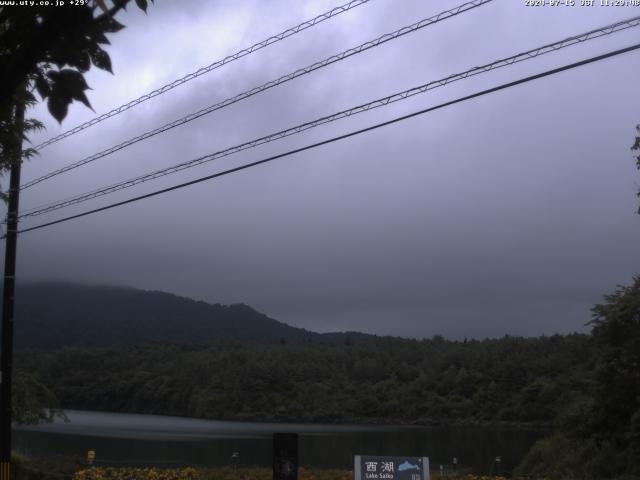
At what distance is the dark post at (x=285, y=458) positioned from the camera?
1089cm

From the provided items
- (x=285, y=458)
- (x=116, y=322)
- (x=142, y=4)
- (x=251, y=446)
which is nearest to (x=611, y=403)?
(x=285, y=458)

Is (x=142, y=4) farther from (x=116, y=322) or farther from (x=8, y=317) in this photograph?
(x=116, y=322)

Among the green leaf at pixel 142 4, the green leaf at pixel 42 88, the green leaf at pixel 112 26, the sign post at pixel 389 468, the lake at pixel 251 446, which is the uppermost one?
the green leaf at pixel 142 4

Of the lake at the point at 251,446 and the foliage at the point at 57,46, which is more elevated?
the foliage at the point at 57,46

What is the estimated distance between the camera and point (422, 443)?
41500 millimetres

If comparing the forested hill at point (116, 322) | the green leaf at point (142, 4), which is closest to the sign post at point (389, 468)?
the green leaf at point (142, 4)

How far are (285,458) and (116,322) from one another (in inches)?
6564

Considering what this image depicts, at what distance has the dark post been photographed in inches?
429

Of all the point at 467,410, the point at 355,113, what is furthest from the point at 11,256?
the point at 467,410

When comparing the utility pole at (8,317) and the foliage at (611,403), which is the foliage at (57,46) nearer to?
the utility pole at (8,317)

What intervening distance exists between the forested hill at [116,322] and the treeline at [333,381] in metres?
33.3

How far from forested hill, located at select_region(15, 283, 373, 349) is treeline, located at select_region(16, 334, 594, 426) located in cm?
3334

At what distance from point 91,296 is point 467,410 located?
128954 mm

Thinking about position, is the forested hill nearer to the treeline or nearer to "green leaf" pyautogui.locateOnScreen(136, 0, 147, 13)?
the treeline
